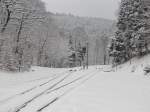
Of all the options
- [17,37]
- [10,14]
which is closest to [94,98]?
[10,14]

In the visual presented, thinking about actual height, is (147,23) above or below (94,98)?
above

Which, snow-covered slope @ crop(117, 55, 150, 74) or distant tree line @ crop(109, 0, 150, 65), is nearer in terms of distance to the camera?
snow-covered slope @ crop(117, 55, 150, 74)

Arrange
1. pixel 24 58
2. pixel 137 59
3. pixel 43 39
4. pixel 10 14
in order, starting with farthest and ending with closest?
pixel 43 39, pixel 137 59, pixel 24 58, pixel 10 14

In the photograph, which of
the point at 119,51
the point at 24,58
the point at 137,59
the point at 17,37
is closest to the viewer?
the point at 17,37

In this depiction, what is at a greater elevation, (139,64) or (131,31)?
(131,31)

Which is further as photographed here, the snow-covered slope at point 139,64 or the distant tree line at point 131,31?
the distant tree line at point 131,31

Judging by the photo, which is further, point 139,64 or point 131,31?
point 131,31

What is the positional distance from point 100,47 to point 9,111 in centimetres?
9190

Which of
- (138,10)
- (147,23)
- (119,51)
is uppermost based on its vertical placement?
(138,10)

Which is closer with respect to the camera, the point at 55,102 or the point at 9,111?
the point at 9,111

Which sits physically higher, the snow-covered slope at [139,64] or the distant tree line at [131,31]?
the distant tree line at [131,31]

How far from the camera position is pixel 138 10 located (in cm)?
4053

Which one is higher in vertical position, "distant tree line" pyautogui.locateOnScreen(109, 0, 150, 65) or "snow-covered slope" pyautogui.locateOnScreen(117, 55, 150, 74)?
"distant tree line" pyautogui.locateOnScreen(109, 0, 150, 65)

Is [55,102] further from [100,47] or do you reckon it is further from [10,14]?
[100,47]
